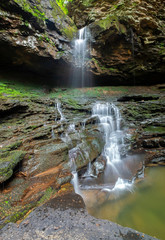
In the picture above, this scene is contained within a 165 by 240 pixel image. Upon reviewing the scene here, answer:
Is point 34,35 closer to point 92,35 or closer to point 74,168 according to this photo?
point 92,35

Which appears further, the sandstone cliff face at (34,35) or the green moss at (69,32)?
the green moss at (69,32)

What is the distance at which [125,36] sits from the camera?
848cm

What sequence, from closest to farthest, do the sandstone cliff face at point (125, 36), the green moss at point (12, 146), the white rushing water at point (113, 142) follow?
the green moss at point (12, 146)
the white rushing water at point (113, 142)
the sandstone cliff face at point (125, 36)

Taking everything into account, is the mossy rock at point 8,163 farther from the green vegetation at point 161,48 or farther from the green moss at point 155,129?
the green vegetation at point 161,48

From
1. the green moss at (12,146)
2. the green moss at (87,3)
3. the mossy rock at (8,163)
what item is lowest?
the mossy rock at (8,163)

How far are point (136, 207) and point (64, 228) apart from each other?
7.86 feet

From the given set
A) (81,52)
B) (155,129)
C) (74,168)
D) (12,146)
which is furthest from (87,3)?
(74,168)

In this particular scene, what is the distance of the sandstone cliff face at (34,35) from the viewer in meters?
6.39

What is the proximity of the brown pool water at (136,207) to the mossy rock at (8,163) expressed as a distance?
84.0 inches

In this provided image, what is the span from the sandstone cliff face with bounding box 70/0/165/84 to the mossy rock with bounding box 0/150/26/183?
1044cm

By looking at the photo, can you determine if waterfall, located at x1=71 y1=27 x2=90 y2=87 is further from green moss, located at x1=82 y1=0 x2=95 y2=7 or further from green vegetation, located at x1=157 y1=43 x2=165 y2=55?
green vegetation, located at x1=157 y1=43 x2=165 y2=55

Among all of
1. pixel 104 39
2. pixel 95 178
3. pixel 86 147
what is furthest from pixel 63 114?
pixel 104 39

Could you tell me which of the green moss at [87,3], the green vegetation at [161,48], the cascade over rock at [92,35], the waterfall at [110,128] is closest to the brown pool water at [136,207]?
the waterfall at [110,128]

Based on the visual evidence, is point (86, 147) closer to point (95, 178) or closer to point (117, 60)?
point (95, 178)
